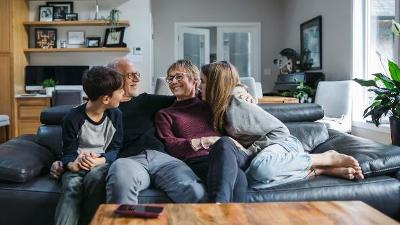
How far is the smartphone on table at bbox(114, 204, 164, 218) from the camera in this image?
1422mm

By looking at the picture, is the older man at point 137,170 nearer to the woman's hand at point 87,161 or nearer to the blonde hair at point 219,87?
the woman's hand at point 87,161

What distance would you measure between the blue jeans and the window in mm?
3085

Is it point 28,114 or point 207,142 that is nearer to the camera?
point 207,142

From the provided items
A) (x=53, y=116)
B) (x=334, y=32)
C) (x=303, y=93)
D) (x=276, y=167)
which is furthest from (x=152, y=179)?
(x=334, y=32)

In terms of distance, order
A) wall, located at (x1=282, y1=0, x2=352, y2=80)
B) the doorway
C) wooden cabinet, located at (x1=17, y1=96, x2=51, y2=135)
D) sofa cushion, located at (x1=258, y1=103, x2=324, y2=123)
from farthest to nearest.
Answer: the doorway < wooden cabinet, located at (x1=17, y1=96, x2=51, y2=135) < wall, located at (x1=282, y1=0, x2=352, y2=80) < sofa cushion, located at (x1=258, y1=103, x2=324, y2=123)

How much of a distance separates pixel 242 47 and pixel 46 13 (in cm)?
345

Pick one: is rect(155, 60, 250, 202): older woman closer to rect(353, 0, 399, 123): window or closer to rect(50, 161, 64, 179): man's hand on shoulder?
rect(50, 161, 64, 179): man's hand on shoulder

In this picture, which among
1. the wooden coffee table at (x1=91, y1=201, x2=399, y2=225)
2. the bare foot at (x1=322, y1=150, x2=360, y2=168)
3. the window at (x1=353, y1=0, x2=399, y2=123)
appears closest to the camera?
the wooden coffee table at (x1=91, y1=201, x2=399, y2=225)

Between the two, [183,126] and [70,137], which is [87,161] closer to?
[70,137]

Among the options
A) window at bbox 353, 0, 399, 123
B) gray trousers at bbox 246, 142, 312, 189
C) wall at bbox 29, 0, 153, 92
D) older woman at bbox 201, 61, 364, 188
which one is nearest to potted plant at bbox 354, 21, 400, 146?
older woman at bbox 201, 61, 364, 188

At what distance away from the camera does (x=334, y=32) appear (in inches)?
209

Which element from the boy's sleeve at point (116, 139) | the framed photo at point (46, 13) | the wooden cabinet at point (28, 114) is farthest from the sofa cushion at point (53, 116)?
the framed photo at point (46, 13)

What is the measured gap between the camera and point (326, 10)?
5559mm

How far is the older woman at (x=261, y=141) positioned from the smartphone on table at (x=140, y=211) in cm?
76
